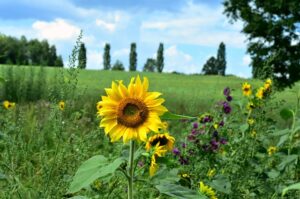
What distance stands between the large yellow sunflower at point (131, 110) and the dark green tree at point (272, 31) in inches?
924

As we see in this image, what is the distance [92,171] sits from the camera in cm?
171

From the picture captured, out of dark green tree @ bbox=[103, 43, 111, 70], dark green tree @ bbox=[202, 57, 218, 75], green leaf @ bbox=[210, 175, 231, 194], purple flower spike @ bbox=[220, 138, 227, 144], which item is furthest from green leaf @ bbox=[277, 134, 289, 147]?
dark green tree @ bbox=[202, 57, 218, 75]

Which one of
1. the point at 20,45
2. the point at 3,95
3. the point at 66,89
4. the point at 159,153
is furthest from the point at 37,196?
the point at 20,45

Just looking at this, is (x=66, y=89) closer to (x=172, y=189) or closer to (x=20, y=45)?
(x=172, y=189)

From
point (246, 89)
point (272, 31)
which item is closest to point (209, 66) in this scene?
point (272, 31)

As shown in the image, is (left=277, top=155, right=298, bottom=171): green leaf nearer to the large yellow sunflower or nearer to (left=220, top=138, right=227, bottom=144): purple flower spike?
(left=220, top=138, right=227, bottom=144): purple flower spike

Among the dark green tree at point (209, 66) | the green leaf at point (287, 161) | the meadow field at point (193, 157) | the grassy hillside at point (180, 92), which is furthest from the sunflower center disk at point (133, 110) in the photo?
the dark green tree at point (209, 66)

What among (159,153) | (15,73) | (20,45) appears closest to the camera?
(159,153)

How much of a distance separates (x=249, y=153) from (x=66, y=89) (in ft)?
4.45

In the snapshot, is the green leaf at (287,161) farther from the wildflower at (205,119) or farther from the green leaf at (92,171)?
the green leaf at (92,171)

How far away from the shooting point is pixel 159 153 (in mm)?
2213

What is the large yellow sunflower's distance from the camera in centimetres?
178

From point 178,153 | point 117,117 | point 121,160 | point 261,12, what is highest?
point 261,12

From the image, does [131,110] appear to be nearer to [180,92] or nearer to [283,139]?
[283,139]
